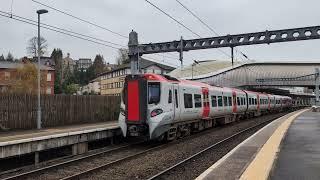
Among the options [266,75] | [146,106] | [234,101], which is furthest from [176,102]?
[266,75]

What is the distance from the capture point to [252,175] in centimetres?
999

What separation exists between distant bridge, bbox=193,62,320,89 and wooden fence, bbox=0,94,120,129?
85929 millimetres

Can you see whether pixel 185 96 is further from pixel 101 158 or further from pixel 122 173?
pixel 122 173

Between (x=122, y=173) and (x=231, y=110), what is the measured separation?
2057 centimetres

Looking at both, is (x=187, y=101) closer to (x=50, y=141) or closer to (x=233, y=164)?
(x=50, y=141)

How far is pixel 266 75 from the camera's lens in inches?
4894

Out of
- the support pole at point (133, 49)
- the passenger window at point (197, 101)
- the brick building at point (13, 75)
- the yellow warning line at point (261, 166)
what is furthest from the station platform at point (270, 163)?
the brick building at point (13, 75)

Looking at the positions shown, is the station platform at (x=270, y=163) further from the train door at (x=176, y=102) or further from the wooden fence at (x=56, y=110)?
the wooden fence at (x=56, y=110)

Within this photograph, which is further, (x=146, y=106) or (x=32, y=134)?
(x=32, y=134)

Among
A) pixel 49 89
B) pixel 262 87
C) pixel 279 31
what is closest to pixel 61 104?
pixel 279 31

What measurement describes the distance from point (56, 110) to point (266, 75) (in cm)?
10270

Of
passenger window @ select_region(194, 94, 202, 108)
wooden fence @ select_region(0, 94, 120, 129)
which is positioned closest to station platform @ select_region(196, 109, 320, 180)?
passenger window @ select_region(194, 94, 202, 108)

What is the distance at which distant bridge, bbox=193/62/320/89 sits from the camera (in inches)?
4663

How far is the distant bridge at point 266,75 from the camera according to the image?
118438 millimetres
